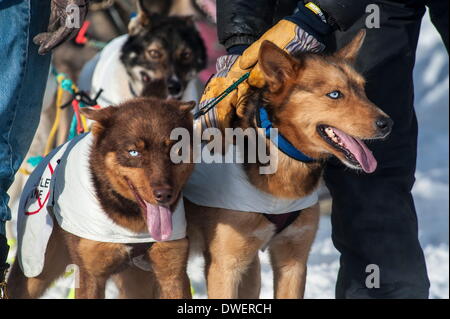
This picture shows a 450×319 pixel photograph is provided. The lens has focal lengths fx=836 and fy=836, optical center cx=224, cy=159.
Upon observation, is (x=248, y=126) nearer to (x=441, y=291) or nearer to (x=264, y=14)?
(x=264, y=14)

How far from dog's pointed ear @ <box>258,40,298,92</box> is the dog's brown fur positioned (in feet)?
1.27

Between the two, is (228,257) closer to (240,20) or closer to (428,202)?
(240,20)

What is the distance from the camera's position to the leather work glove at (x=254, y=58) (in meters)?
3.20

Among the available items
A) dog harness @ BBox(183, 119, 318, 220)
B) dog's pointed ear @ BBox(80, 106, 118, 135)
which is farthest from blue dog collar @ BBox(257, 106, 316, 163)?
dog's pointed ear @ BBox(80, 106, 118, 135)

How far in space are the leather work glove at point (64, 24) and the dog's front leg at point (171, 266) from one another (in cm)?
91

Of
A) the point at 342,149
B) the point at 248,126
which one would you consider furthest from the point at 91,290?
the point at 342,149

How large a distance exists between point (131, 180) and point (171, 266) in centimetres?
44

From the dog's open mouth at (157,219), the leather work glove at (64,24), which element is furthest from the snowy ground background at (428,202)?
the leather work glove at (64,24)

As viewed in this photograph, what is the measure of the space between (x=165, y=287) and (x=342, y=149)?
940mm

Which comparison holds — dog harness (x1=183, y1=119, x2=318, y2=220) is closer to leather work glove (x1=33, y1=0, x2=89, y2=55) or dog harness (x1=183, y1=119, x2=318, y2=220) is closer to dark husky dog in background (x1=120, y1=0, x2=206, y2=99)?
leather work glove (x1=33, y1=0, x2=89, y2=55)

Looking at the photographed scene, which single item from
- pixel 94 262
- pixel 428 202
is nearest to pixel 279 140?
pixel 94 262

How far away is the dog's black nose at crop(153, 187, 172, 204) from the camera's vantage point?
3141 mm

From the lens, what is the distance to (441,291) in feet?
15.8

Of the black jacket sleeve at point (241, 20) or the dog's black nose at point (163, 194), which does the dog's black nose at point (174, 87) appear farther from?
the dog's black nose at point (163, 194)
